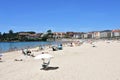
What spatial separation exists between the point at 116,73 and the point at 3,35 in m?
161

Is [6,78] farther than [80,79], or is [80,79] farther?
[6,78]

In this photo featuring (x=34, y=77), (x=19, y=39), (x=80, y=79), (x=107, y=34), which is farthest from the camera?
(x=107, y=34)

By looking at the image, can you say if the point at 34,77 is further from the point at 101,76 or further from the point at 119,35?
the point at 119,35

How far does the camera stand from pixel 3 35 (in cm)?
16912

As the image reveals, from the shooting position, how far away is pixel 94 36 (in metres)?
189

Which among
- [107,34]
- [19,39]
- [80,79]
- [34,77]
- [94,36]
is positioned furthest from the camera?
[94,36]

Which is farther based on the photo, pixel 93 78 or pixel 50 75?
pixel 50 75

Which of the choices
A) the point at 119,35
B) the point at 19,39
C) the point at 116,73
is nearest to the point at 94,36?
the point at 119,35

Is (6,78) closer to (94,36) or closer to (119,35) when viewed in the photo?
(119,35)

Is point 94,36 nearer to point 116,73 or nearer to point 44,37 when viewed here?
point 44,37

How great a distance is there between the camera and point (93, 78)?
459 inches

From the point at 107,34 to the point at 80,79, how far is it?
554 feet

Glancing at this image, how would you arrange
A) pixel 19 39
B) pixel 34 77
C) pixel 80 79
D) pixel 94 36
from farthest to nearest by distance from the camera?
pixel 94 36 < pixel 19 39 < pixel 34 77 < pixel 80 79

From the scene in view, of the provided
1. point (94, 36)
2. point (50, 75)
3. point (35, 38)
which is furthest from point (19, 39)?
point (50, 75)
